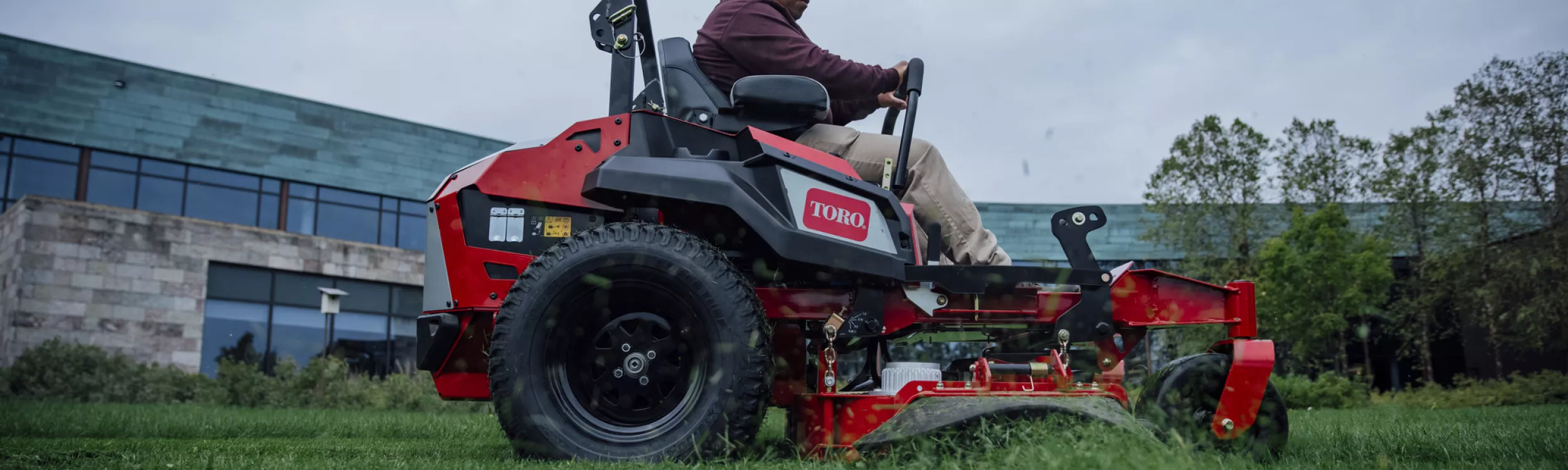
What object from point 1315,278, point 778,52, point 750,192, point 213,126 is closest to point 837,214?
point 750,192

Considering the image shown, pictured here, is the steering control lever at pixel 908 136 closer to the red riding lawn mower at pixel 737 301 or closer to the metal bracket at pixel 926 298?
the red riding lawn mower at pixel 737 301

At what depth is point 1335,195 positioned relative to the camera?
32188 millimetres

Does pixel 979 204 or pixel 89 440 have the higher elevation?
pixel 979 204

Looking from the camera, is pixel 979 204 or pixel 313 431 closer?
pixel 313 431

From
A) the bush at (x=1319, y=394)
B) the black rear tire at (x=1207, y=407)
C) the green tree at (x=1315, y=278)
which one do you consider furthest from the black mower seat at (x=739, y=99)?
the green tree at (x=1315, y=278)

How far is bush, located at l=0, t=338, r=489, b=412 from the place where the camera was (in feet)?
51.4

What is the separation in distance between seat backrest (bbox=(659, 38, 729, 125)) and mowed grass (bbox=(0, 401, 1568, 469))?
1380mm

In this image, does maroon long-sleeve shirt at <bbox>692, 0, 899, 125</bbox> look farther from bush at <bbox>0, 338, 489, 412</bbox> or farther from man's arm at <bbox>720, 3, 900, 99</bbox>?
bush at <bbox>0, 338, 489, 412</bbox>

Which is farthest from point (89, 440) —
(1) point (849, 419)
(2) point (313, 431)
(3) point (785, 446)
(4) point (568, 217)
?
(1) point (849, 419)

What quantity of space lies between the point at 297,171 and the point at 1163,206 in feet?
92.8

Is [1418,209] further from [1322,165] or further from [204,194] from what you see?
[204,194]

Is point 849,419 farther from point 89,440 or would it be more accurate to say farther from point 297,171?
point 297,171

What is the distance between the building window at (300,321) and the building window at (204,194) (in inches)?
131

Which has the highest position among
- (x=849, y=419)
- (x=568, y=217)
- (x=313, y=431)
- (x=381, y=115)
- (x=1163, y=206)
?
(x=381, y=115)
